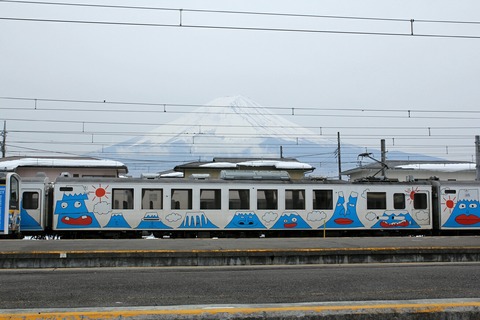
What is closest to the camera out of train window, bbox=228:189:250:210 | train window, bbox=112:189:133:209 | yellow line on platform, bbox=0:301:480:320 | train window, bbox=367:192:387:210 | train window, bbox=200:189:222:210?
yellow line on platform, bbox=0:301:480:320

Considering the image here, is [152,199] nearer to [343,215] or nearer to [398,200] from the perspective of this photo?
[343,215]

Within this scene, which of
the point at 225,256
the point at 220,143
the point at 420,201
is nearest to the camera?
the point at 225,256

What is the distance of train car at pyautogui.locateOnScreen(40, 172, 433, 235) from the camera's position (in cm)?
1964

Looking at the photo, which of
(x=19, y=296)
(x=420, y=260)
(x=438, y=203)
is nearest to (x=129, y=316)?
(x=19, y=296)

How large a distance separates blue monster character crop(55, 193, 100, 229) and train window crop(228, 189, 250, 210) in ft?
15.9

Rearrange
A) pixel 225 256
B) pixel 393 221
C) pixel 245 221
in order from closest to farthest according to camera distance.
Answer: pixel 225 256 → pixel 245 221 → pixel 393 221

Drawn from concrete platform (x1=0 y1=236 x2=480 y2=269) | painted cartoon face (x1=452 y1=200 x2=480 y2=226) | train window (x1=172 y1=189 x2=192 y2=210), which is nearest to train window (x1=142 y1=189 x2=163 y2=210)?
train window (x1=172 y1=189 x2=192 y2=210)

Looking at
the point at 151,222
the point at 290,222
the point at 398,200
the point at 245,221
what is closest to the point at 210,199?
the point at 245,221

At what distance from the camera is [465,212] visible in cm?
2172

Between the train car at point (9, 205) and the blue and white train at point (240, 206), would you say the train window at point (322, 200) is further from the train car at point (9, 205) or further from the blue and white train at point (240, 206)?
the train car at point (9, 205)

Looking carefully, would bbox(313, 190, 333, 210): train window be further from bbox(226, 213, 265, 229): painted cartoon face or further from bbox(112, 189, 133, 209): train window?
bbox(112, 189, 133, 209): train window

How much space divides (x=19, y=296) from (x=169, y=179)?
546 inches

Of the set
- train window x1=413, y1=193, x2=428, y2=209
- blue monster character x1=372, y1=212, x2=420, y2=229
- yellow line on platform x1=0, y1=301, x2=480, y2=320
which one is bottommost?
blue monster character x1=372, y1=212, x2=420, y2=229

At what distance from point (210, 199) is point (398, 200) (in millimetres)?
7306
